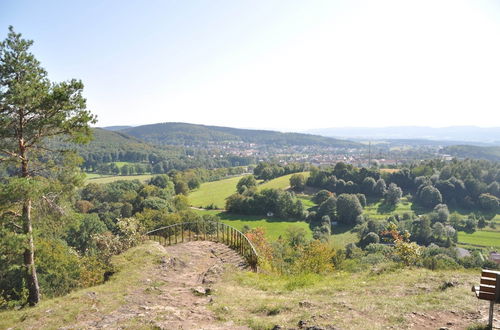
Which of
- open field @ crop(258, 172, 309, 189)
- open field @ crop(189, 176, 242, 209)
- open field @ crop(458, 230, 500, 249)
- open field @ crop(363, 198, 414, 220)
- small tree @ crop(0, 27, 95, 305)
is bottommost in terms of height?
open field @ crop(458, 230, 500, 249)

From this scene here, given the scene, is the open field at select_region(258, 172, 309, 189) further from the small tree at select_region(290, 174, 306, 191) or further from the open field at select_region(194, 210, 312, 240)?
the open field at select_region(194, 210, 312, 240)

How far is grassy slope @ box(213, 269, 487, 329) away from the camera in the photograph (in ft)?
25.2

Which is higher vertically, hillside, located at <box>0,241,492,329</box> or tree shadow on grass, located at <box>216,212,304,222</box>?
hillside, located at <box>0,241,492,329</box>

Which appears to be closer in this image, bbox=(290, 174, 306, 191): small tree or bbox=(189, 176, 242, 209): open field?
bbox=(189, 176, 242, 209): open field

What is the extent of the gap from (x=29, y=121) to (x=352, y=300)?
1329cm

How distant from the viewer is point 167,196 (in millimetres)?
65688

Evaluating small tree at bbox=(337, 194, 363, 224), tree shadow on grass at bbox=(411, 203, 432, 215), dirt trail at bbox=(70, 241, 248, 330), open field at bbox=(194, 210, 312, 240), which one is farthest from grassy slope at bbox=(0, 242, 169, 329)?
tree shadow on grass at bbox=(411, 203, 432, 215)

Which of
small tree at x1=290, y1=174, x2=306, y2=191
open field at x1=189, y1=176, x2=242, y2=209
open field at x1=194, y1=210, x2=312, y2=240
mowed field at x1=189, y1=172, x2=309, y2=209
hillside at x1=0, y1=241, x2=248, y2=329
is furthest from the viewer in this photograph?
small tree at x1=290, y1=174, x2=306, y2=191

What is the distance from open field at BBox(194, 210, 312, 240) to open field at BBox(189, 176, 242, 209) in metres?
6.59

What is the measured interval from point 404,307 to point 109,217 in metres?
53.9

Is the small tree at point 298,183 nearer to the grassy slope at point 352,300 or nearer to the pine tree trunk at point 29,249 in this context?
the grassy slope at point 352,300

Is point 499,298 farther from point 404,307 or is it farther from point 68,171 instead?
point 68,171

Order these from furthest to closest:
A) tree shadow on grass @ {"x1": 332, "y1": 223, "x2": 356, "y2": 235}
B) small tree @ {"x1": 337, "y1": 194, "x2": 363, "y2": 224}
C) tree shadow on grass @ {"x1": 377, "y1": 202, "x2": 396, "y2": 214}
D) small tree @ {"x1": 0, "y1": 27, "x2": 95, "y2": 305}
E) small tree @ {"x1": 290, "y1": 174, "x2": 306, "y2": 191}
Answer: small tree @ {"x1": 290, "y1": 174, "x2": 306, "y2": 191} → tree shadow on grass @ {"x1": 377, "y1": 202, "x2": 396, "y2": 214} → small tree @ {"x1": 337, "y1": 194, "x2": 363, "y2": 224} → tree shadow on grass @ {"x1": 332, "y1": 223, "x2": 356, "y2": 235} → small tree @ {"x1": 0, "y1": 27, "x2": 95, "y2": 305}

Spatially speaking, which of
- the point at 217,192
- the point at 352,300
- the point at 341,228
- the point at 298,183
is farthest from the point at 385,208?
the point at 352,300
